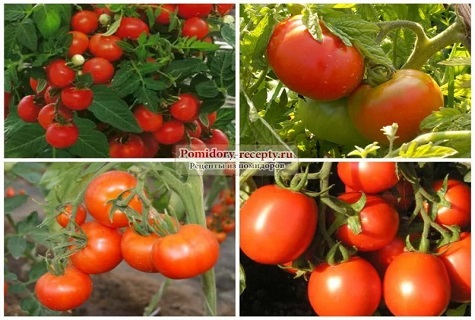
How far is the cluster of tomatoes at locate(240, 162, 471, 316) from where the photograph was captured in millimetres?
948

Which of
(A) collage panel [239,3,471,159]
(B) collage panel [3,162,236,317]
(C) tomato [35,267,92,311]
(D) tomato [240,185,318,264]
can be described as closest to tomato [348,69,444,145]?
(A) collage panel [239,3,471,159]

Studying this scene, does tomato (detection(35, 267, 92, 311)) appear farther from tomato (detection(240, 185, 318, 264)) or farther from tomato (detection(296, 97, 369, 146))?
tomato (detection(296, 97, 369, 146))

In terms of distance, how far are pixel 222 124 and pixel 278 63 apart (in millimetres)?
281

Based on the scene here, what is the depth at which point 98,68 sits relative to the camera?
1.09 metres

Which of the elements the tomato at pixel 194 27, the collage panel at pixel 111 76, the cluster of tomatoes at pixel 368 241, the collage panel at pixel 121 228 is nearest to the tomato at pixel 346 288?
the cluster of tomatoes at pixel 368 241

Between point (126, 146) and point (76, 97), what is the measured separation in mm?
109

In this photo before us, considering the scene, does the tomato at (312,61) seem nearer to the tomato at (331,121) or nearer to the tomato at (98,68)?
the tomato at (331,121)

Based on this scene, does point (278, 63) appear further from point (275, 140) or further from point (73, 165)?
point (73, 165)

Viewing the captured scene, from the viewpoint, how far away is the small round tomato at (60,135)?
110 centimetres

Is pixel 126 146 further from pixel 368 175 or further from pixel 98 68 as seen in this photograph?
pixel 368 175

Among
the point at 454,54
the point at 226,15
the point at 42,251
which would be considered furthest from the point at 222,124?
the point at 42,251

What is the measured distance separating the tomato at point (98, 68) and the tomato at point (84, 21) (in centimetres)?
5

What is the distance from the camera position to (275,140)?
38.2 inches

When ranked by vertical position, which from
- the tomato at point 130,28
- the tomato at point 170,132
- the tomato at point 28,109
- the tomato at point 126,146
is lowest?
the tomato at point 126,146
